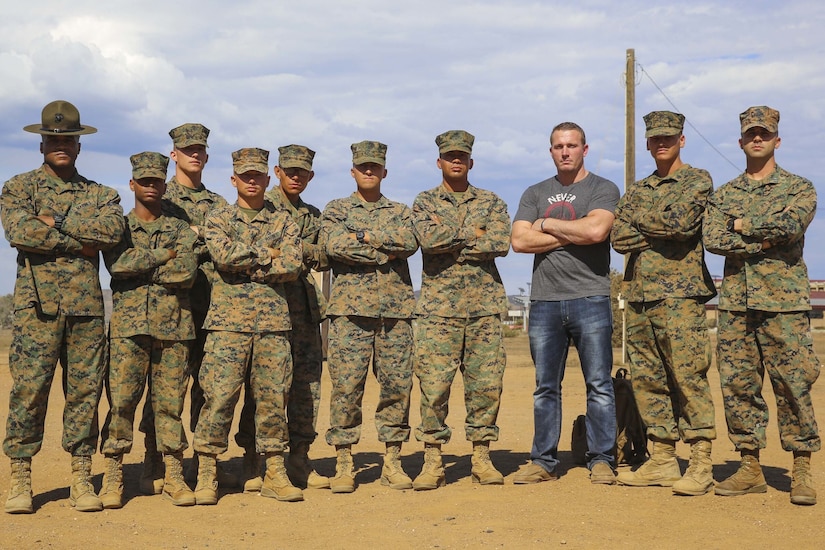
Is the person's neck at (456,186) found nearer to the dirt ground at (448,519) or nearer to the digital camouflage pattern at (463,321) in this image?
the digital camouflage pattern at (463,321)

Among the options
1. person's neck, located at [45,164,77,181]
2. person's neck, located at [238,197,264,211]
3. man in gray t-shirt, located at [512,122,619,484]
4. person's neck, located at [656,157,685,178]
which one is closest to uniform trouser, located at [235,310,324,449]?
person's neck, located at [238,197,264,211]

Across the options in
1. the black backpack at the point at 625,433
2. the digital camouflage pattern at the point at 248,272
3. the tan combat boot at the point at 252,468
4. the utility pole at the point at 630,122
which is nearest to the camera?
the digital camouflage pattern at the point at 248,272

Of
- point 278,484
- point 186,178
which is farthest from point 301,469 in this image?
point 186,178

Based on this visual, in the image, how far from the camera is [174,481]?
6.86 m

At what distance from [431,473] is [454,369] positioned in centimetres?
83

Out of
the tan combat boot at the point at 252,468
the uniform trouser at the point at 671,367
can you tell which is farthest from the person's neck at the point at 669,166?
the tan combat boot at the point at 252,468

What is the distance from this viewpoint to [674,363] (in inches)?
269

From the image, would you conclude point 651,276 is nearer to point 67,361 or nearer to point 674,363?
point 674,363

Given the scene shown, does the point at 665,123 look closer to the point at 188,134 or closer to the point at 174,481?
the point at 188,134

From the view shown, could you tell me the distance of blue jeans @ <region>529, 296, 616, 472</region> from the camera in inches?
279

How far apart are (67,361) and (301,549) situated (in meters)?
2.44

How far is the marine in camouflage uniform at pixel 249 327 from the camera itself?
22.1 feet

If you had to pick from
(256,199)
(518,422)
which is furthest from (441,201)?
(518,422)

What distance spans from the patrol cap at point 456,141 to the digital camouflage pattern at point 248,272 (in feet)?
4.55
